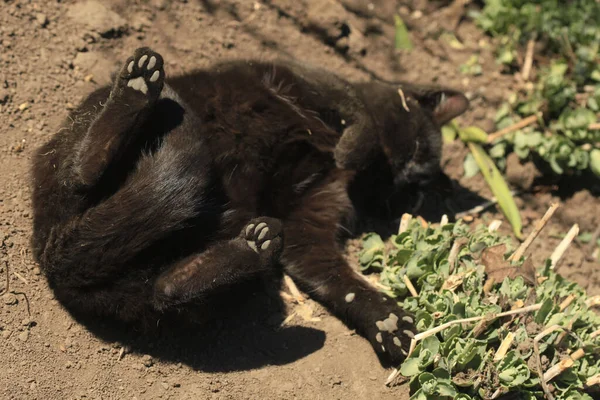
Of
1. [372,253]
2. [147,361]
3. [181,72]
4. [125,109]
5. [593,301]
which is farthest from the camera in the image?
[181,72]

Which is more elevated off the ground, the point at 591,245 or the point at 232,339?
the point at 591,245

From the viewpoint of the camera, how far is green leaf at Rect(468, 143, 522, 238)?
4.74m

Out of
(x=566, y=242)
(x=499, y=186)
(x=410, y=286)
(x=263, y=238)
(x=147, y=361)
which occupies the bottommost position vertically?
(x=147, y=361)

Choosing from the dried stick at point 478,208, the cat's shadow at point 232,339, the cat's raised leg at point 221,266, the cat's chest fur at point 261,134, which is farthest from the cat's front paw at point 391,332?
the dried stick at point 478,208

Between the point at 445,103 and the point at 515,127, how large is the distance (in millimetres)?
941

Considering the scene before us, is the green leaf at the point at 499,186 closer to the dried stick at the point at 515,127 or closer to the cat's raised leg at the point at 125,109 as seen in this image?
the dried stick at the point at 515,127

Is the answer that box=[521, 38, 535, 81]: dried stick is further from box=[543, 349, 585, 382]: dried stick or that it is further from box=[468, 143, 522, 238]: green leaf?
box=[543, 349, 585, 382]: dried stick

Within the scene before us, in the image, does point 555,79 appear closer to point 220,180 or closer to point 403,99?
point 403,99

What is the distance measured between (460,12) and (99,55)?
10.0 ft

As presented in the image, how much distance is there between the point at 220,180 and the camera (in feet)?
11.9

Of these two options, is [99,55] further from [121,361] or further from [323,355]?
[323,355]

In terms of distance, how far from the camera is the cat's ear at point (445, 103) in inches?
177

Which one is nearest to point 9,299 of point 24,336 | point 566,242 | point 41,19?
point 24,336

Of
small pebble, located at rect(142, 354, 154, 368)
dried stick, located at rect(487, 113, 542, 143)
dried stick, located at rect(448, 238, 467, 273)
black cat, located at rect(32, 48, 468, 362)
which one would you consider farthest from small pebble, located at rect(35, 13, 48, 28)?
dried stick, located at rect(487, 113, 542, 143)
